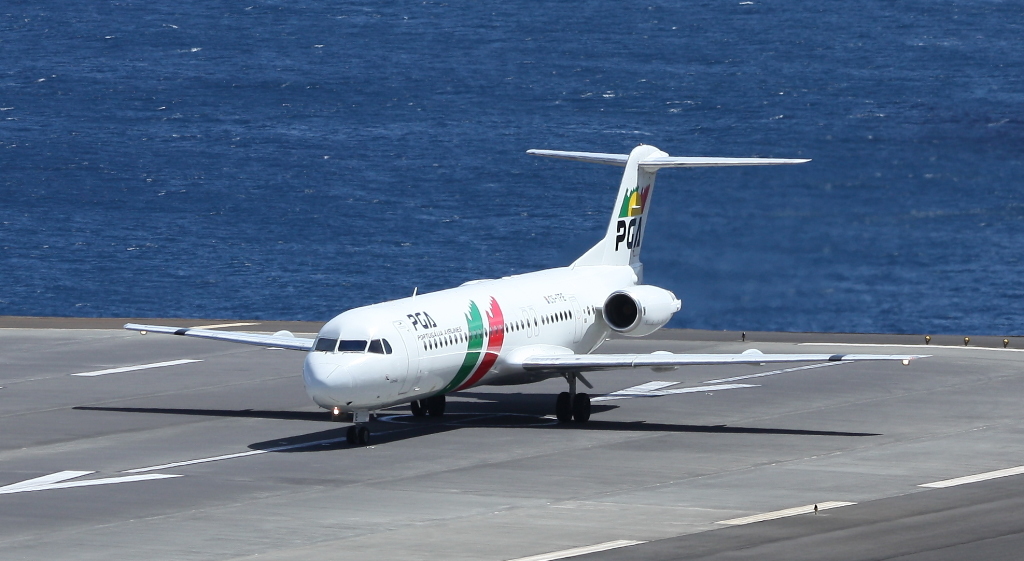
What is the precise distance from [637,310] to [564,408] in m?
3.57

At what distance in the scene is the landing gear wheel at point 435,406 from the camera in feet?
125

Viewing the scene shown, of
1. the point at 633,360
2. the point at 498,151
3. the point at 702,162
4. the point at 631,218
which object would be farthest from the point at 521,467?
the point at 498,151

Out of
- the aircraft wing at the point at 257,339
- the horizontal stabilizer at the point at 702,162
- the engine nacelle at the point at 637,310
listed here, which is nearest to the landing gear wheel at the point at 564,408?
the engine nacelle at the point at 637,310

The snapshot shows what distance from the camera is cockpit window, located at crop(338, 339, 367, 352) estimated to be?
1303 inches

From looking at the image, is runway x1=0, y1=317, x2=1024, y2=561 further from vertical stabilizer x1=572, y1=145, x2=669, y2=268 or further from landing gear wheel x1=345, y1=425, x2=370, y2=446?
vertical stabilizer x1=572, y1=145, x2=669, y2=268

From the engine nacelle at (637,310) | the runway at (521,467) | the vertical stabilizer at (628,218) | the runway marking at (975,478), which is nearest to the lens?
the runway at (521,467)

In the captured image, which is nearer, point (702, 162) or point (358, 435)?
point (358, 435)

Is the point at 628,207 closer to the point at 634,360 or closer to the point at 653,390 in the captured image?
the point at 653,390

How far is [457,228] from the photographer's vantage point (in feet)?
389

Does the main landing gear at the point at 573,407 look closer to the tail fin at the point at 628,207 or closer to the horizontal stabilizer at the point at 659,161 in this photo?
the tail fin at the point at 628,207

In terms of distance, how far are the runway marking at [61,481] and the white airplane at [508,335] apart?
13.0ft

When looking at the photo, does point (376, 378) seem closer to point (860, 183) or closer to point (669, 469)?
point (669, 469)

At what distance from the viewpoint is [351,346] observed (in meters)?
33.2

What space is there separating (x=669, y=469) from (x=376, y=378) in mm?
6306
